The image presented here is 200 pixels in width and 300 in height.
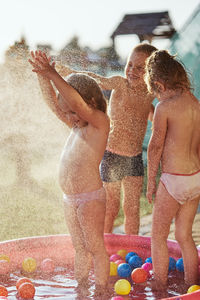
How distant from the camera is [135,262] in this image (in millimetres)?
2285

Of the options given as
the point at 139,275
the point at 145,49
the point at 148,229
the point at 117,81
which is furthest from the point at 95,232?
the point at 148,229

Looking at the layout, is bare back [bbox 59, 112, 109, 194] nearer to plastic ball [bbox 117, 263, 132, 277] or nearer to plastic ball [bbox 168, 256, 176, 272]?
plastic ball [bbox 117, 263, 132, 277]

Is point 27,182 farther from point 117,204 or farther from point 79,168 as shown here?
point 79,168

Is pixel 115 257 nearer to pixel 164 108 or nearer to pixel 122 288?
pixel 122 288

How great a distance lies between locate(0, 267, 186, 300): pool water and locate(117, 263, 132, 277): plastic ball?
4 centimetres

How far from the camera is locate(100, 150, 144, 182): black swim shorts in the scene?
8.30ft

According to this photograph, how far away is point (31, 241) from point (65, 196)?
61 cm

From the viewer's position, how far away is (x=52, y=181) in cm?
536

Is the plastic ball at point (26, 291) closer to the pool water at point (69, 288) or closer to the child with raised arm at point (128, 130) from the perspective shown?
the pool water at point (69, 288)

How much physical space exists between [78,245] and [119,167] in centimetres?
68

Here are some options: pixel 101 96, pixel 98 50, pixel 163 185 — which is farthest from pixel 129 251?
pixel 98 50

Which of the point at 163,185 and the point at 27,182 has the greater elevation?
the point at 163,185

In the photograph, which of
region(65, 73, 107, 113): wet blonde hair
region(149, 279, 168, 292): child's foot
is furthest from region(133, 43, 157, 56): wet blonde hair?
region(149, 279, 168, 292): child's foot

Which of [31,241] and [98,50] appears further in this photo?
[98,50]
